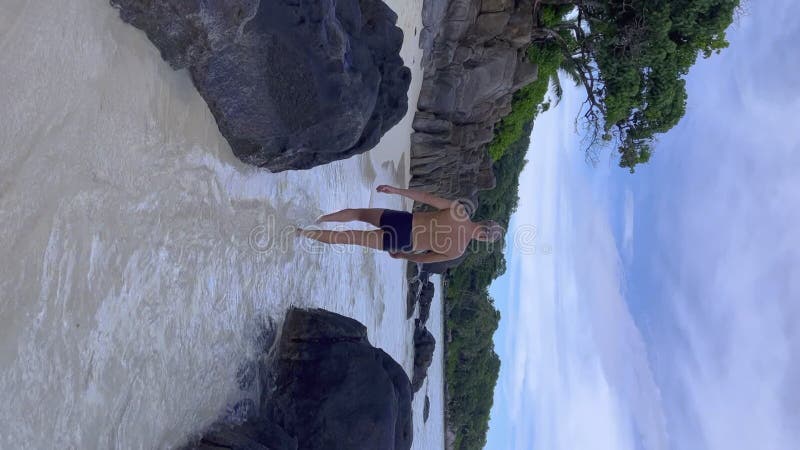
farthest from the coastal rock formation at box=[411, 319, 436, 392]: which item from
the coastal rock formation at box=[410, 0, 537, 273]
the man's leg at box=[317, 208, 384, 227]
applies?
the man's leg at box=[317, 208, 384, 227]

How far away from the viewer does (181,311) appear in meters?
3.43

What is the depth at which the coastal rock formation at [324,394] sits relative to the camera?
4223 mm

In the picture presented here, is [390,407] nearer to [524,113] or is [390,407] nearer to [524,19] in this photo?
[524,19]

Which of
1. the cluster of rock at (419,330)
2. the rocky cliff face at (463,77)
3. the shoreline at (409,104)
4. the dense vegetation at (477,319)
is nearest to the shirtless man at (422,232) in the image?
the shoreline at (409,104)

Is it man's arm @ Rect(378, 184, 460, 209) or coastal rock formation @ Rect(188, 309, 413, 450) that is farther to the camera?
man's arm @ Rect(378, 184, 460, 209)

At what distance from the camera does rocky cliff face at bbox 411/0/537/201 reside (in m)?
9.99

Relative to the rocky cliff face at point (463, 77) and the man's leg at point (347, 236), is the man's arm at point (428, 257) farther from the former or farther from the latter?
the rocky cliff face at point (463, 77)

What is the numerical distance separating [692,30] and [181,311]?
9105 millimetres

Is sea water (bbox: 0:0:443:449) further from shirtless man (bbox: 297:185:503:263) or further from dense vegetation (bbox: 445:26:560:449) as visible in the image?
dense vegetation (bbox: 445:26:560:449)

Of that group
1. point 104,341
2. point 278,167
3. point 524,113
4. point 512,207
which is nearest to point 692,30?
point 524,113

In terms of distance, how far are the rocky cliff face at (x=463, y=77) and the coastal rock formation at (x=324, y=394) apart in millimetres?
6383

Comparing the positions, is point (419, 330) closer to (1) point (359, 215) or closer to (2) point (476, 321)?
(1) point (359, 215)

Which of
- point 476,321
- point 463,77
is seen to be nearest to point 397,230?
point 463,77

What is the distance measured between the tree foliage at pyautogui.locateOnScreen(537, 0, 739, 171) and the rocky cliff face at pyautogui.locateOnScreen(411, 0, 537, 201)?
2.71ft
